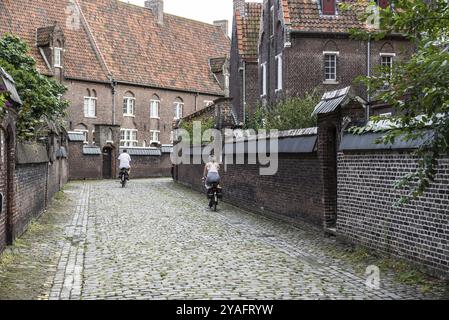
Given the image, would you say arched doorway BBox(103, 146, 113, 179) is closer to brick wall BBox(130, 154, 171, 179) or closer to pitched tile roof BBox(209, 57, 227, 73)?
brick wall BBox(130, 154, 171, 179)

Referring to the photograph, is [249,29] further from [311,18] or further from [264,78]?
[311,18]

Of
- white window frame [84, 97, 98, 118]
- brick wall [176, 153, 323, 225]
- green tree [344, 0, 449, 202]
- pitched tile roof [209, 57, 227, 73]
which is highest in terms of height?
pitched tile roof [209, 57, 227, 73]

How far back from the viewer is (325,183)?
12.7m

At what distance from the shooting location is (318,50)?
103ft

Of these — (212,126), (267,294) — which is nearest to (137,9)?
(212,126)

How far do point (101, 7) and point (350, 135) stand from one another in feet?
→ 142

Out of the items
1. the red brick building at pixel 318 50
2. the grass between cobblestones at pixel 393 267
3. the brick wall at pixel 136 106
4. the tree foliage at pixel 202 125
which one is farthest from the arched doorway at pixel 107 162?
the grass between cobblestones at pixel 393 267

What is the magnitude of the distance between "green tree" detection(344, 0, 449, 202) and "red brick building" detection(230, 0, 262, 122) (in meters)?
30.7

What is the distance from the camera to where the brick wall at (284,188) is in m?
13.3

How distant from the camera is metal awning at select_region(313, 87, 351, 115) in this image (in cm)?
1190

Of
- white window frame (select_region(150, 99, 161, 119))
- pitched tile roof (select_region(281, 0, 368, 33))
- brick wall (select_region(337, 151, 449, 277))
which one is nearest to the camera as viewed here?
brick wall (select_region(337, 151, 449, 277))

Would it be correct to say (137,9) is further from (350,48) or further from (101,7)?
(350,48)

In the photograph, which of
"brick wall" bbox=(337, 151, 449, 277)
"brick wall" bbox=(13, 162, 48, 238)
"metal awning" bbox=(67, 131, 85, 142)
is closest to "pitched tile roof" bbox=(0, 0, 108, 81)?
"metal awning" bbox=(67, 131, 85, 142)

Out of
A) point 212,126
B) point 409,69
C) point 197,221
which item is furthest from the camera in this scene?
point 212,126
